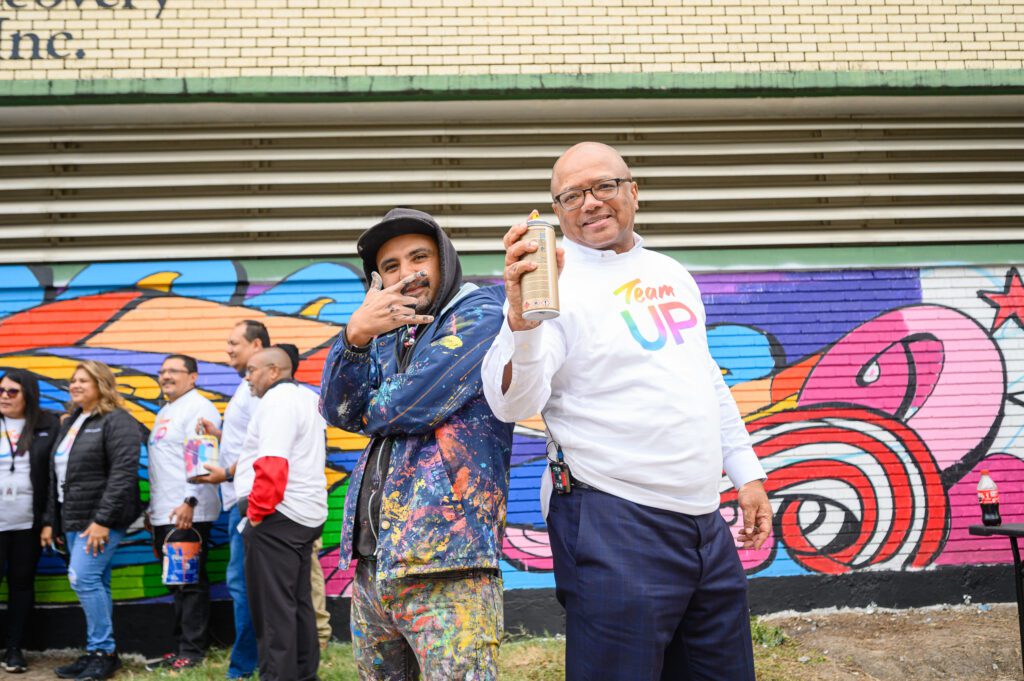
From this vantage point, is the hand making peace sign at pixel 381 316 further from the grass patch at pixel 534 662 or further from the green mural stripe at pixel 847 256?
the green mural stripe at pixel 847 256

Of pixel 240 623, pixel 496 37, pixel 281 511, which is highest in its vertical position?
pixel 496 37

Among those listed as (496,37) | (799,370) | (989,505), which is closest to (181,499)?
(496,37)

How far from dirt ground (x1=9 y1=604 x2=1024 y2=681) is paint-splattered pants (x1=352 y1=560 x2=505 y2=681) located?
11.1 feet

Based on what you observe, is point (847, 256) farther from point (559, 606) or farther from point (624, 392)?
point (624, 392)

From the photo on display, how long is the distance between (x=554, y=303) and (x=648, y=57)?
5.19 m

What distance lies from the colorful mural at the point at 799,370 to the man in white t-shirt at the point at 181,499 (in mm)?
466

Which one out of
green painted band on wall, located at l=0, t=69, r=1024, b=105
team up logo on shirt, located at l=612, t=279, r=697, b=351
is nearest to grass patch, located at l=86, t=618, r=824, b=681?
team up logo on shirt, located at l=612, t=279, r=697, b=351

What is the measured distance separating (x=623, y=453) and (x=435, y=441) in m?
0.56

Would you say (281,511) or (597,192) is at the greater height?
(597,192)

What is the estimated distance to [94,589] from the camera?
594cm

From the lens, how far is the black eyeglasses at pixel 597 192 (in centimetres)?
269

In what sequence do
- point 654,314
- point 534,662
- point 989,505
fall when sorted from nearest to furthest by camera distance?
point 654,314, point 989,505, point 534,662

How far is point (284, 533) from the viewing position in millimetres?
5078

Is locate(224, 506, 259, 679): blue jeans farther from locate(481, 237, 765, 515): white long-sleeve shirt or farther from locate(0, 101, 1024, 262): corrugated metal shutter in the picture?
locate(481, 237, 765, 515): white long-sleeve shirt
